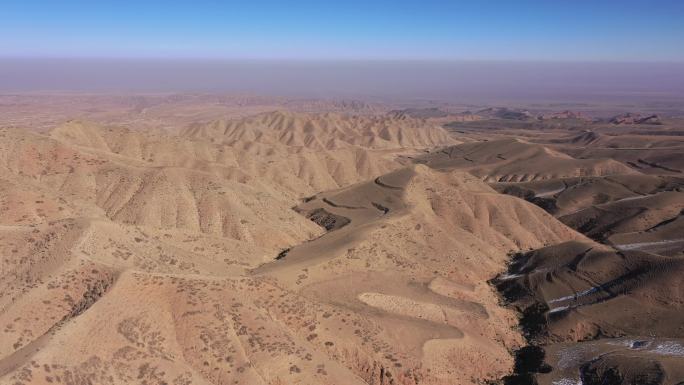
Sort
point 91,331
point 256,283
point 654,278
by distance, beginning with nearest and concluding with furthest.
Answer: point 91,331 → point 256,283 → point 654,278

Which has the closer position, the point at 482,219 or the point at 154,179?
the point at 154,179

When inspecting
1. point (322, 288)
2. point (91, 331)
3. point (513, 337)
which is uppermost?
point (91, 331)

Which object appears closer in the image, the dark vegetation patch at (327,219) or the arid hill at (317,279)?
the arid hill at (317,279)

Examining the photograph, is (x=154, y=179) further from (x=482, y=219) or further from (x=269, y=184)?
(x=482, y=219)

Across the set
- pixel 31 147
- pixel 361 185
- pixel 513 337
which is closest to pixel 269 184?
pixel 361 185

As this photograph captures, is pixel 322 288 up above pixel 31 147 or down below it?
below

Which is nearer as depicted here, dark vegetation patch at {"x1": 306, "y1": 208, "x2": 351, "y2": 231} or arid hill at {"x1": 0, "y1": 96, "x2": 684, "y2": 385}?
arid hill at {"x1": 0, "y1": 96, "x2": 684, "y2": 385}

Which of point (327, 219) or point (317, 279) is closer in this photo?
point (317, 279)

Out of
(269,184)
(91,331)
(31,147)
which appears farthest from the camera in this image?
(269,184)

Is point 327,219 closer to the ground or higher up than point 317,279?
closer to the ground

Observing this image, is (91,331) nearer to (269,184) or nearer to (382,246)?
(382,246)
